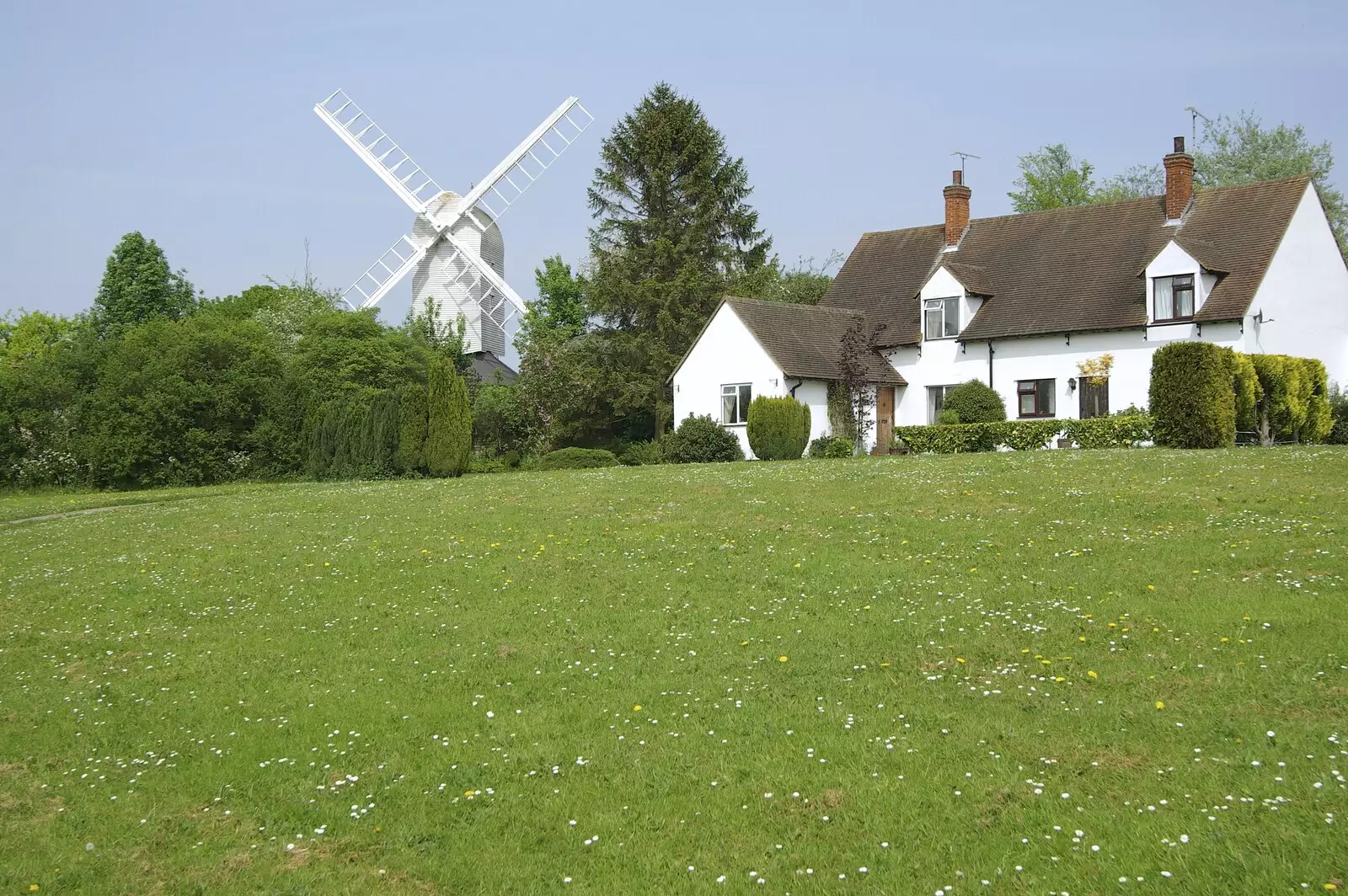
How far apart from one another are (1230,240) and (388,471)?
27892 mm

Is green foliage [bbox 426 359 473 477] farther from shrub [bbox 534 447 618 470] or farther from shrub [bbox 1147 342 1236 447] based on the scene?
shrub [bbox 1147 342 1236 447]

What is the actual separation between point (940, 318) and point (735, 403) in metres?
8.03

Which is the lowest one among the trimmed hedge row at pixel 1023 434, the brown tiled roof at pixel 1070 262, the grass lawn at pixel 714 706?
the grass lawn at pixel 714 706

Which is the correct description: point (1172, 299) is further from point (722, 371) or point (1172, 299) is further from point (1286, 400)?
point (722, 371)

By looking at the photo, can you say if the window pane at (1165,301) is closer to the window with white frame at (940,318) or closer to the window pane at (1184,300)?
the window pane at (1184,300)

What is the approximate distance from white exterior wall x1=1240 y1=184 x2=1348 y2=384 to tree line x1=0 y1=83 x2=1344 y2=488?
12.9 m

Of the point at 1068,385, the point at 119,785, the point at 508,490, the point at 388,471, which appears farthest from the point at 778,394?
the point at 119,785

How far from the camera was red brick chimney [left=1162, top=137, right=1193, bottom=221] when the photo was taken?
37875 mm

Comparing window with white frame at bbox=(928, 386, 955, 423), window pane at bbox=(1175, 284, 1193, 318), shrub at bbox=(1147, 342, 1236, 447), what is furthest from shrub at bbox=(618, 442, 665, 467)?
shrub at bbox=(1147, 342, 1236, 447)

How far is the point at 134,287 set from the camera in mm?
71688

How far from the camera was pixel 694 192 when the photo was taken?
2045 inches

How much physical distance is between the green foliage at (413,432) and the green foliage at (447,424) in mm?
281

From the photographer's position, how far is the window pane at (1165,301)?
3566 cm

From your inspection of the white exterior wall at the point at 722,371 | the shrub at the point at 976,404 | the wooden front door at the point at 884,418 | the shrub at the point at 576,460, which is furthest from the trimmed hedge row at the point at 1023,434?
the shrub at the point at 576,460
